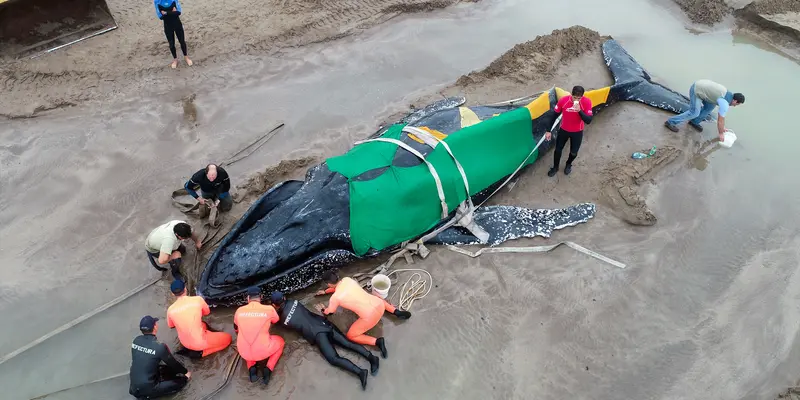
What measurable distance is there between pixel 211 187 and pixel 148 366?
2549 millimetres

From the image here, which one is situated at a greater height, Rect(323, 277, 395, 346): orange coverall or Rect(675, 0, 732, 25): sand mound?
Rect(675, 0, 732, 25): sand mound

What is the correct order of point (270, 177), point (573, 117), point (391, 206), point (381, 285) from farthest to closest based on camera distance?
1. point (270, 177)
2. point (573, 117)
3. point (391, 206)
4. point (381, 285)

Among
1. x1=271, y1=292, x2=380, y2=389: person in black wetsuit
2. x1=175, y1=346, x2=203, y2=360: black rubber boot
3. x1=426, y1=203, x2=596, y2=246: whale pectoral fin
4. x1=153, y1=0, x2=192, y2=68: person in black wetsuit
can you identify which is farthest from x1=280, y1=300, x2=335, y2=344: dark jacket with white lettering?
x1=153, y1=0, x2=192, y2=68: person in black wetsuit

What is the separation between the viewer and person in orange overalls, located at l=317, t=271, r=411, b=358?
570 centimetres

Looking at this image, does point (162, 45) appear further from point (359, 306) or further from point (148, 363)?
point (359, 306)

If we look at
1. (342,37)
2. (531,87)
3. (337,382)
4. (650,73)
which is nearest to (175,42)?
(342,37)

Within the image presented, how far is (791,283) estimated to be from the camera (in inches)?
269

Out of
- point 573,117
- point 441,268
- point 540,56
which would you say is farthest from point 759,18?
point 441,268

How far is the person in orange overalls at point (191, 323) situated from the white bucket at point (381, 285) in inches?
76.7

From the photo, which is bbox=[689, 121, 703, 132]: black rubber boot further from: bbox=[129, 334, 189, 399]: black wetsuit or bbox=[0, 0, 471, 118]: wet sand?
bbox=[129, 334, 189, 399]: black wetsuit

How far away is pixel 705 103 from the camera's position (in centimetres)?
906

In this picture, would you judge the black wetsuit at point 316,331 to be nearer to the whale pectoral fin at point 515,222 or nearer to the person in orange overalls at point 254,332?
the person in orange overalls at point 254,332

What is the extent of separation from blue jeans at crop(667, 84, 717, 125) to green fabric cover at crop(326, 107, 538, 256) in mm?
3689

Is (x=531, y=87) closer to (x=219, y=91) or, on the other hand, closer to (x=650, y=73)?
(x=650, y=73)
